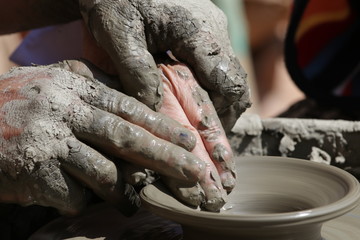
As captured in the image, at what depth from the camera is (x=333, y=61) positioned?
8.52 feet

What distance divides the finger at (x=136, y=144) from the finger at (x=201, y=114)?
0.30 feet

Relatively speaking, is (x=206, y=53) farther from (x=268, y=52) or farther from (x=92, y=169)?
(x=268, y=52)

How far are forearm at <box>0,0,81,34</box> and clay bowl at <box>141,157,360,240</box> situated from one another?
28.2 inches

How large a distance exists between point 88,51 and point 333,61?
1551 millimetres

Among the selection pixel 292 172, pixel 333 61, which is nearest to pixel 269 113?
pixel 333 61

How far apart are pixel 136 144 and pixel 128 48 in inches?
9.2

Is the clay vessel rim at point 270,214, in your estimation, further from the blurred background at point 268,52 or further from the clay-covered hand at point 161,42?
the blurred background at point 268,52

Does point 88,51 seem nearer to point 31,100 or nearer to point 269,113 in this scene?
point 31,100

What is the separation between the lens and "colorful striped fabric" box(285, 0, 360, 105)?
2514 millimetres

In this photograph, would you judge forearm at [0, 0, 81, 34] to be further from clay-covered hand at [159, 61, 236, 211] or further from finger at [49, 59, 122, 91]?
clay-covered hand at [159, 61, 236, 211]

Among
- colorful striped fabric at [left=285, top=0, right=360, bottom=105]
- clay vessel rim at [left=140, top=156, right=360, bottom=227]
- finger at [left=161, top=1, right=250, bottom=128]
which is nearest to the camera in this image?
clay vessel rim at [left=140, top=156, right=360, bottom=227]

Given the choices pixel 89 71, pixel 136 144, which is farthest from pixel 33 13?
pixel 136 144

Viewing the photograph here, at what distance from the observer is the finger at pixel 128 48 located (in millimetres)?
1178

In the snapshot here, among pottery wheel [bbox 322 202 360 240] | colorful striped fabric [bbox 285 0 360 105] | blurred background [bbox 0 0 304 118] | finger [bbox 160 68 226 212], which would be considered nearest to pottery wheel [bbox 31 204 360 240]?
pottery wheel [bbox 322 202 360 240]
